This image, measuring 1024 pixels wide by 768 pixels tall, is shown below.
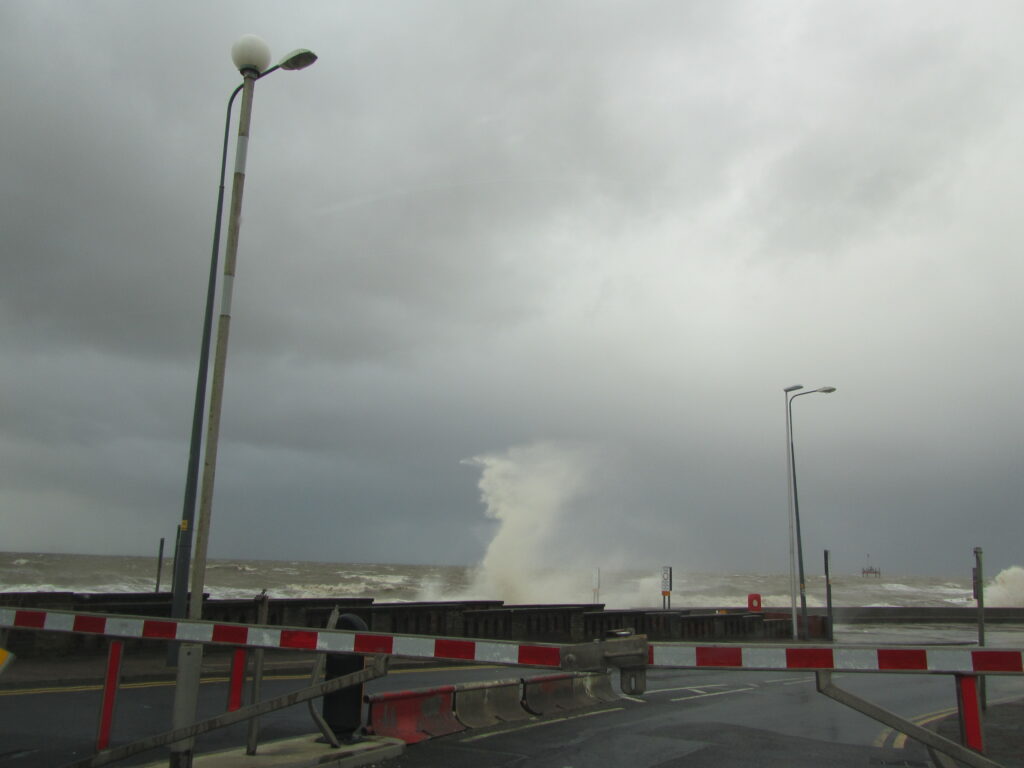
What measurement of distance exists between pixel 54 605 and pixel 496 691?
350 inches

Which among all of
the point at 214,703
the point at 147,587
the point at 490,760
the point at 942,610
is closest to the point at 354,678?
the point at 490,760

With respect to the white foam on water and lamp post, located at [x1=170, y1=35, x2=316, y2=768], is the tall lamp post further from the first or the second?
the white foam on water

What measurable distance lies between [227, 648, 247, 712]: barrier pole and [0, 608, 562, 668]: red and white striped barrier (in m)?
0.71

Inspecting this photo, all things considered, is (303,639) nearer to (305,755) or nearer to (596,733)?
(305,755)

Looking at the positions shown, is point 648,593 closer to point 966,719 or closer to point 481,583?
point 481,583

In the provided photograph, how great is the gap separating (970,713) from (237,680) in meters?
5.87

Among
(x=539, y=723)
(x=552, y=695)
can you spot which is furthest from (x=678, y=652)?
(x=552, y=695)

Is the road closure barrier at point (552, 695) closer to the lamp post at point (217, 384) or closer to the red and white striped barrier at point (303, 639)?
the lamp post at point (217, 384)

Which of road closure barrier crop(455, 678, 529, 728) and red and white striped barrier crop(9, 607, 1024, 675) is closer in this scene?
red and white striped barrier crop(9, 607, 1024, 675)

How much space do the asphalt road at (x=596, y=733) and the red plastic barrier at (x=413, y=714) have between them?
0.78ft

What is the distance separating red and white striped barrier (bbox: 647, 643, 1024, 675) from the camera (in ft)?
18.0

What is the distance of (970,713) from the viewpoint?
557cm

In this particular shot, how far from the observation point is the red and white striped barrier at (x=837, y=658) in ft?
18.0

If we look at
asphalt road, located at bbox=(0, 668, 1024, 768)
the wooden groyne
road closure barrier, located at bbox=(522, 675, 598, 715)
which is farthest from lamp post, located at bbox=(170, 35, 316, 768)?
road closure barrier, located at bbox=(522, 675, 598, 715)
